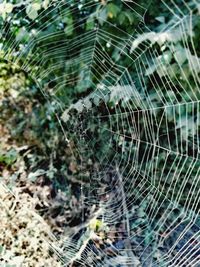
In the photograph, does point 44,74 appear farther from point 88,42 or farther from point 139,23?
point 139,23

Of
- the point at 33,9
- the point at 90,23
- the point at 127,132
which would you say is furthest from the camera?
the point at 127,132

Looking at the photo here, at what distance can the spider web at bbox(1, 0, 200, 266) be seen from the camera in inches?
72.6

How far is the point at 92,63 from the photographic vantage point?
221 centimetres

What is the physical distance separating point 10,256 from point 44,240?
0.16 m

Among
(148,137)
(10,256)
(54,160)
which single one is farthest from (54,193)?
(10,256)

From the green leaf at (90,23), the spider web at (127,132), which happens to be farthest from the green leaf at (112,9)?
the green leaf at (90,23)

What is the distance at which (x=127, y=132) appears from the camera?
86.7 inches

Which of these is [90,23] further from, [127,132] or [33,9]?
[127,132]

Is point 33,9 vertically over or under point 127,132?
over

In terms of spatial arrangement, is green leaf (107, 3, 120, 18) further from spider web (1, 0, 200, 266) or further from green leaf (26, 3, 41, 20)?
green leaf (26, 3, 41, 20)

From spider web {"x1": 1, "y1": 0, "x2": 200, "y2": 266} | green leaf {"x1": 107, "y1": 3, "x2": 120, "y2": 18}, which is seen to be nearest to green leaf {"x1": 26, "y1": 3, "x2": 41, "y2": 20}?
spider web {"x1": 1, "y1": 0, "x2": 200, "y2": 266}

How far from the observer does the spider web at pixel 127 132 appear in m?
1.84

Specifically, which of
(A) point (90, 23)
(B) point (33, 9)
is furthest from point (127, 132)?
(B) point (33, 9)

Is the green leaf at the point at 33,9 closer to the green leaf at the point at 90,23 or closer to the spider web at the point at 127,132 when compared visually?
the spider web at the point at 127,132
